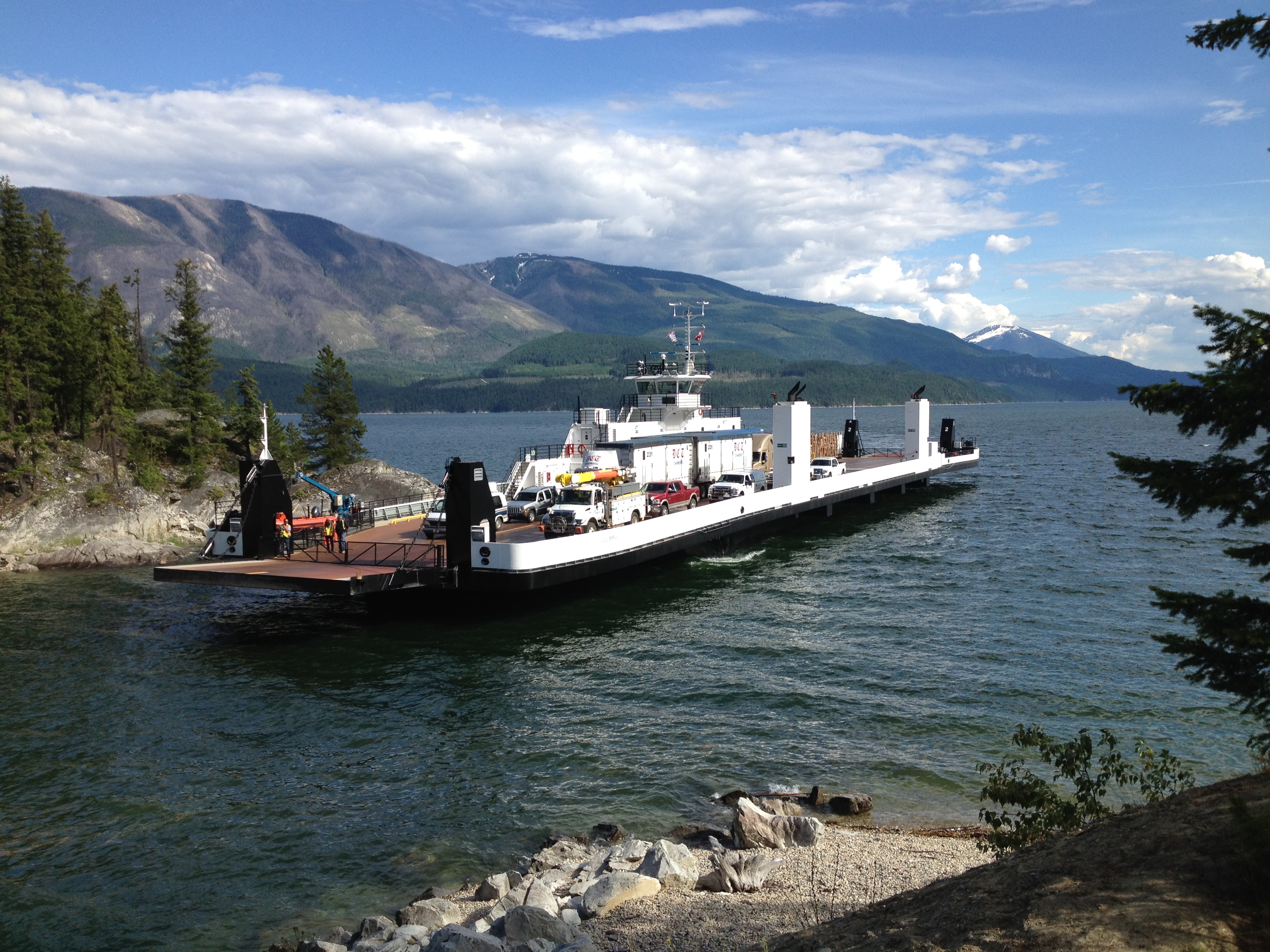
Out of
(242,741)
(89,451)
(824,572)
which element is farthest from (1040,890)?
(89,451)

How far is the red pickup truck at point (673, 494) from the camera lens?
32312mm

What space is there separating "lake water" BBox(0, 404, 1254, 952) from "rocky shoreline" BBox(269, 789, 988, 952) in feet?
3.03

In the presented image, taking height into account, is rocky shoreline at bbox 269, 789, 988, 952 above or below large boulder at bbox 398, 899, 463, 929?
above

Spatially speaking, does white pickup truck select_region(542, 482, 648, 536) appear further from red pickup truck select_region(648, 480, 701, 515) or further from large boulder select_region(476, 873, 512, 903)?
large boulder select_region(476, 873, 512, 903)

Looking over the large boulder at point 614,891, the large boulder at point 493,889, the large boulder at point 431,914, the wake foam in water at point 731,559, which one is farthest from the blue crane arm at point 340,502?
the large boulder at point 614,891

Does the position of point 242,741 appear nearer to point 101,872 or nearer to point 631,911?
point 101,872

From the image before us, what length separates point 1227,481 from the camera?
6.24 metres

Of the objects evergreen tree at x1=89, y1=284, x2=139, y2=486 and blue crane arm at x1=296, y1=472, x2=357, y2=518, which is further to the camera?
evergreen tree at x1=89, y1=284, x2=139, y2=486

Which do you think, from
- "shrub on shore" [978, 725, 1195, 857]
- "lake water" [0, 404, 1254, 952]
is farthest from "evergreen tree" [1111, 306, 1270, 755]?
"lake water" [0, 404, 1254, 952]

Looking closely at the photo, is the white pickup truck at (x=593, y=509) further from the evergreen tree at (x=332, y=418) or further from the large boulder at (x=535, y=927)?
the evergreen tree at (x=332, y=418)

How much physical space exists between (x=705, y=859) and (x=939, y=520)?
35.7 meters

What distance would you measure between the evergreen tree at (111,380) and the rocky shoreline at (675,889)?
39864 millimetres

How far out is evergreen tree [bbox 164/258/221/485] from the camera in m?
48.3

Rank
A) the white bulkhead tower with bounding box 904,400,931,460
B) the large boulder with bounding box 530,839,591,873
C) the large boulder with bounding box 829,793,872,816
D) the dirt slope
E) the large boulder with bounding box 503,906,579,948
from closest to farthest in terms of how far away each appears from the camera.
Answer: the dirt slope
the large boulder with bounding box 503,906,579,948
the large boulder with bounding box 530,839,591,873
the large boulder with bounding box 829,793,872,816
the white bulkhead tower with bounding box 904,400,931,460
